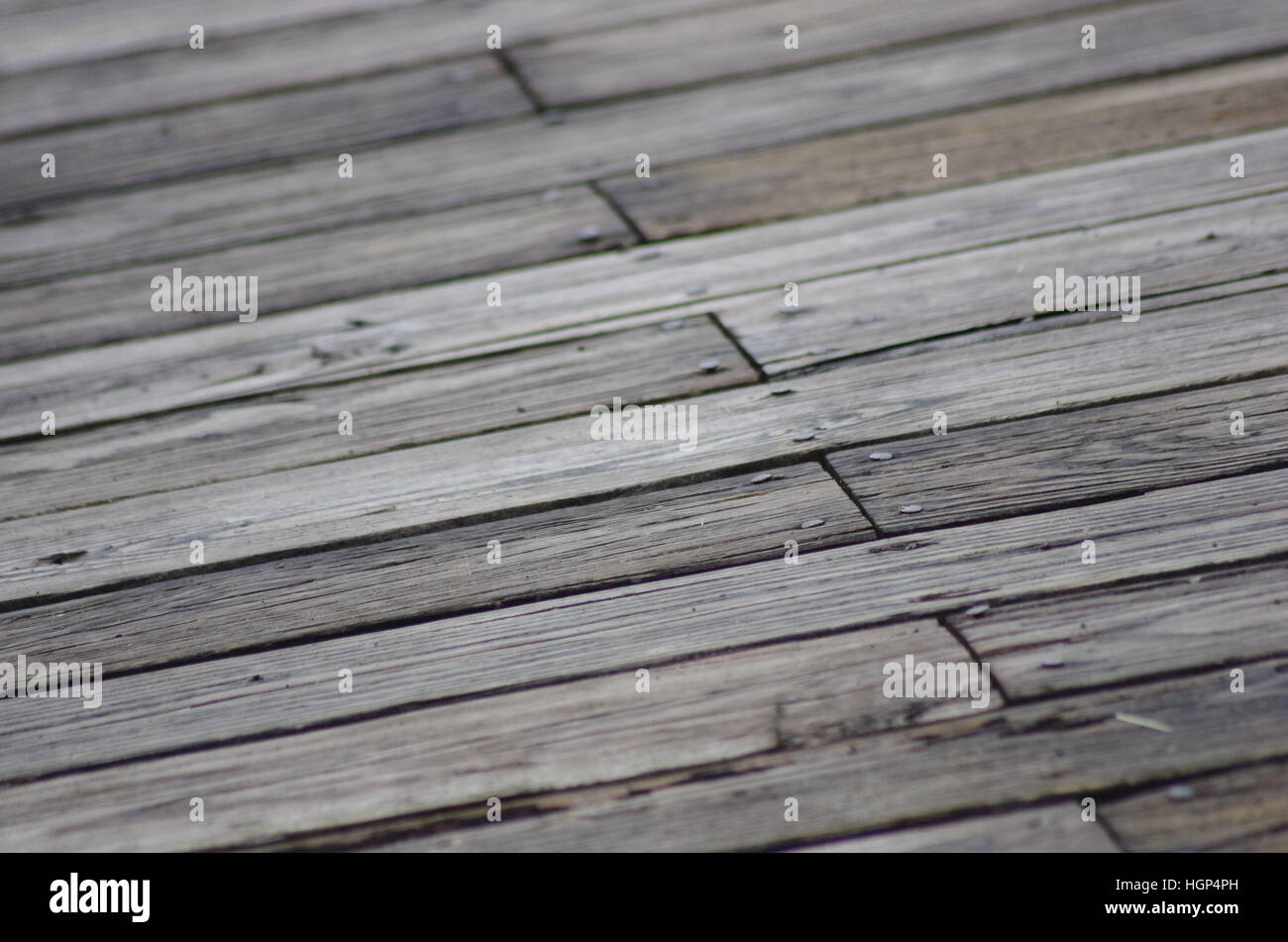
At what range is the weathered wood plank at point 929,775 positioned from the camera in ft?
3.77

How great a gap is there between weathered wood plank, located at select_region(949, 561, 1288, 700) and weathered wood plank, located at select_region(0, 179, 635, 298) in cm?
118

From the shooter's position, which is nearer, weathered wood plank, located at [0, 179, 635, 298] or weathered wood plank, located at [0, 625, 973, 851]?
weathered wood plank, located at [0, 625, 973, 851]

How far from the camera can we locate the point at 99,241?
2.41 m

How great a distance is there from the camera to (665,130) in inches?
102

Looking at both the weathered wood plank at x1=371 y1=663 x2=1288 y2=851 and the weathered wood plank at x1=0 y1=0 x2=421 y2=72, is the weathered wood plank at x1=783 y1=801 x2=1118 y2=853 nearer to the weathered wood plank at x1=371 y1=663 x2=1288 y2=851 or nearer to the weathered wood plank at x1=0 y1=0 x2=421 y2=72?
the weathered wood plank at x1=371 y1=663 x2=1288 y2=851

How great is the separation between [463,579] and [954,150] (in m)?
→ 1.44

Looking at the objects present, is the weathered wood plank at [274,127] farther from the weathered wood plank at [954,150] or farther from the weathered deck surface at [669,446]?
the weathered wood plank at [954,150]

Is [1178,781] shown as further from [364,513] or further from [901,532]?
[364,513]

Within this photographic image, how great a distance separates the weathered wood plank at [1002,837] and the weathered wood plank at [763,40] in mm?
1936

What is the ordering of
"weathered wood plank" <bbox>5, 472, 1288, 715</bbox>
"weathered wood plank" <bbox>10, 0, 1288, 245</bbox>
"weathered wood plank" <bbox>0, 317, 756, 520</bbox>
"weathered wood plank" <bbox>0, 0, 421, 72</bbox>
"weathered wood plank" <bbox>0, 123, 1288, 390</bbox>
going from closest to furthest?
"weathered wood plank" <bbox>5, 472, 1288, 715</bbox> < "weathered wood plank" <bbox>0, 317, 756, 520</bbox> < "weathered wood plank" <bbox>0, 123, 1288, 390</bbox> < "weathered wood plank" <bbox>10, 0, 1288, 245</bbox> < "weathered wood plank" <bbox>0, 0, 421, 72</bbox>

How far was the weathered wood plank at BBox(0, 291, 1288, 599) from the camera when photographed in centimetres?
162

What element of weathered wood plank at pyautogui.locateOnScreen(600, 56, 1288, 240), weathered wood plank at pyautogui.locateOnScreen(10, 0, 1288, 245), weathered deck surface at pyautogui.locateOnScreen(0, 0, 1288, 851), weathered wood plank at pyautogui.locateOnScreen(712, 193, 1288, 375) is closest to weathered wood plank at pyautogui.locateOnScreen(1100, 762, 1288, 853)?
weathered deck surface at pyautogui.locateOnScreen(0, 0, 1288, 851)

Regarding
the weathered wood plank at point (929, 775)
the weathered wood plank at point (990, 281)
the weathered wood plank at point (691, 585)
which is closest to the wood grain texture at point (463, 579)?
the weathered wood plank at point (691, 585)

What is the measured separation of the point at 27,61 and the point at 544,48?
4.67ft
